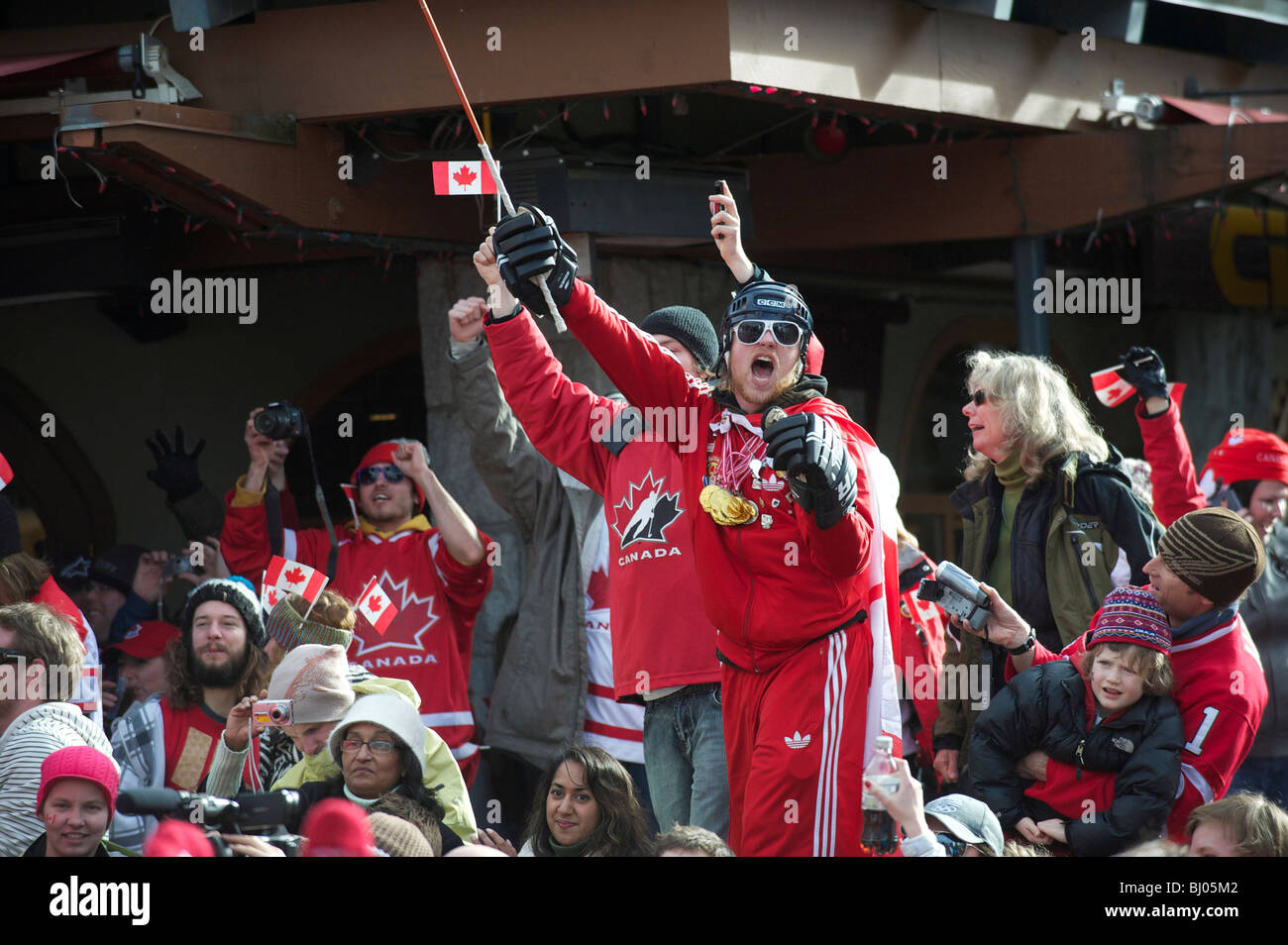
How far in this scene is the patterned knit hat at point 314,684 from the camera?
4.27 metres

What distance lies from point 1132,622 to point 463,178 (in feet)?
6.56

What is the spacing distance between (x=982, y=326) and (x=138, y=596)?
18.6ft

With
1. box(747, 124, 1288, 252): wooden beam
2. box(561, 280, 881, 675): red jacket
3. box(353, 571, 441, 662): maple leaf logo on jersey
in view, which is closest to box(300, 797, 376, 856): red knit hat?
box(561, 280, 881, 675): red jacket

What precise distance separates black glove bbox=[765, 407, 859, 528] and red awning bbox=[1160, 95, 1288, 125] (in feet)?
14.6

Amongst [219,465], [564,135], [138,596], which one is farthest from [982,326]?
[138,596]

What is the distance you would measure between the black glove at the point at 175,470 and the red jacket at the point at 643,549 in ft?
8.04

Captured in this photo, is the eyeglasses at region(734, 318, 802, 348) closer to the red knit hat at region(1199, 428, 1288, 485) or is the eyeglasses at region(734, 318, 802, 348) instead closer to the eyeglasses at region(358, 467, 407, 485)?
the eyeglasses at region(358, 467, 407, 485)

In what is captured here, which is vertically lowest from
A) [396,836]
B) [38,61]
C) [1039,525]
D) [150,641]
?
[396,836]

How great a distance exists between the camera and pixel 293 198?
6.10 metres

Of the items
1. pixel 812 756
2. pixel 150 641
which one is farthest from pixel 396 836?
pixel 150 641

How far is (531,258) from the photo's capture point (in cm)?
356

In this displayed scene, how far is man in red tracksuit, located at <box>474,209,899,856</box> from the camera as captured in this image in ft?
11.8

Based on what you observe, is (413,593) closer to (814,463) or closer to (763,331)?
(763,331)
